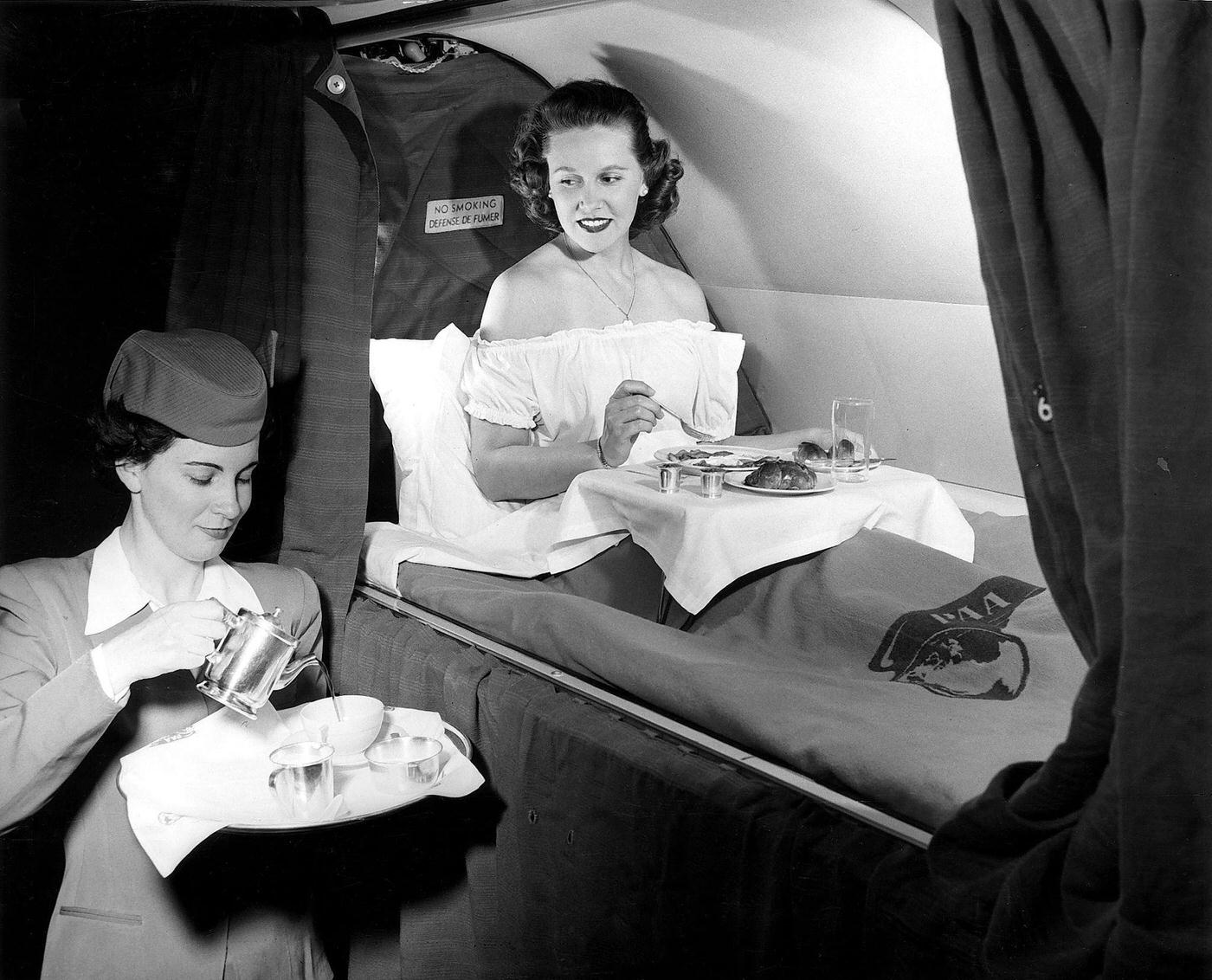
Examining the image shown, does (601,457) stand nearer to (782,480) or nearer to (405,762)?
(782,480)

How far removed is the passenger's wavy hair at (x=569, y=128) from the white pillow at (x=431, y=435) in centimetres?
37

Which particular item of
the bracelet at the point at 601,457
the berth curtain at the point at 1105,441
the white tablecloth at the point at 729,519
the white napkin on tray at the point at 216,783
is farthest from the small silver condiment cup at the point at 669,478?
the berth curtain at the point at 1105,441

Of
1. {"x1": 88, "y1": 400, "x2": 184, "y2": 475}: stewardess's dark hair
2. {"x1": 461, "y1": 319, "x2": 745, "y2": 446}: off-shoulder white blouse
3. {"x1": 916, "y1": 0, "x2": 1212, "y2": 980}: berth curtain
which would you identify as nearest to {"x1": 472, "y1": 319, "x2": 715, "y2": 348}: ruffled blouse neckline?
{"x1": 461, "y1": 319, "x2": 745, "y2": 446}: off-shoulder white blouse

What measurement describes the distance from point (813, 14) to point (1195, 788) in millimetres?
1816

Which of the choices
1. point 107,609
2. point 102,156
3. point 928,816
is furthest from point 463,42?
point 928,816

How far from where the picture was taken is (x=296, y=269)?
1963 millimetres

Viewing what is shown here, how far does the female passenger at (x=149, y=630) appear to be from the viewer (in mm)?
1443

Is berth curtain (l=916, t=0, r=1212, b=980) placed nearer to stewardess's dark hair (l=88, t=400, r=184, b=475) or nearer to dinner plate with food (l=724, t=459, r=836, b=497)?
dinner plate with food (l=724, t=459, r=836, b=497)

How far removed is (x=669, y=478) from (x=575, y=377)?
36 centimetres

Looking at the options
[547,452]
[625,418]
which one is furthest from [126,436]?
[625,418]

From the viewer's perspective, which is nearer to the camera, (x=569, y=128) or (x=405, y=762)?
(x=405, y=762)

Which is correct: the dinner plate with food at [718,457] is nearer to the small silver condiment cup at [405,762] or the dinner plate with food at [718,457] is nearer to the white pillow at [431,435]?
the white pillow at [431,435]

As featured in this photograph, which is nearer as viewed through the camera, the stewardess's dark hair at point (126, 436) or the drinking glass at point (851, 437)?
the stewardess's dark hair at point (126, 436)

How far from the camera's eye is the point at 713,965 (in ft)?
4.23
